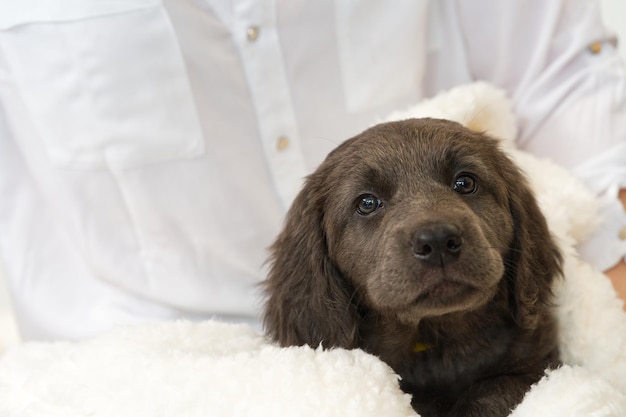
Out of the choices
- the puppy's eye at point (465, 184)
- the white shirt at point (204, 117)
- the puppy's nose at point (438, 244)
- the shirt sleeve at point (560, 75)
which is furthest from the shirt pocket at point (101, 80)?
the shirt sleeve at point (560, 75)

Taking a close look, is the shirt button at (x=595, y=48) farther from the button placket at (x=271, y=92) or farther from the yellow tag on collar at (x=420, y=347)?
the yellow tag on collar at (x=420, y=347)

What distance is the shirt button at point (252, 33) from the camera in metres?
2.29


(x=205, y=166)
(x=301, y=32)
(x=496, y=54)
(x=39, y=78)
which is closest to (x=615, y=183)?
(x=496, y=54)

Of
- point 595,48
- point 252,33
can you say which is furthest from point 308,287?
point 595,48

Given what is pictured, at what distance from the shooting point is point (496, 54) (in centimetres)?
261

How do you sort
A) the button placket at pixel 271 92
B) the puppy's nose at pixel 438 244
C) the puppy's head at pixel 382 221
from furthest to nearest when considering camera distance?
the button placket at pixel 271 92 → the puppy's head at pixel 382 221 → the puppy's nose at pixel 438 244

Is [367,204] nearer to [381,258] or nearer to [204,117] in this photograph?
[381,258]

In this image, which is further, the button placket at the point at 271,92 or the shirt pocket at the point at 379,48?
the shirt pocket at the point at 379,48

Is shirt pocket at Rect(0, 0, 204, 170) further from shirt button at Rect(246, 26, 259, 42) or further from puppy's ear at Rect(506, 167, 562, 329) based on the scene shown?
puppy's ear at Rect(506, 167, 562, 329)

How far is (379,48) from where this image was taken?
2.46m

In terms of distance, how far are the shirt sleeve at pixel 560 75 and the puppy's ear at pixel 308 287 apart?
0.96 meters

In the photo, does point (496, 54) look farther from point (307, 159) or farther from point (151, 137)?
point (151, 137)

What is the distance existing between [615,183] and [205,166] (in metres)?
1.35

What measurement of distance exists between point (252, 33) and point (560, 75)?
3.72 ft
